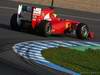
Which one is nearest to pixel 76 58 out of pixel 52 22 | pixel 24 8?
pixel 52 22

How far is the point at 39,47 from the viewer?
49.8 feet

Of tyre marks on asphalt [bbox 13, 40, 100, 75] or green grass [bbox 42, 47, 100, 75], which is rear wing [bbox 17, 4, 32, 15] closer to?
tyre marks on asphalt [bbox 13, 40, 100, 75]

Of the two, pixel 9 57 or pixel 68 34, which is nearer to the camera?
pixel 9 57

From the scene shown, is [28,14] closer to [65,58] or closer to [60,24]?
[60,24]

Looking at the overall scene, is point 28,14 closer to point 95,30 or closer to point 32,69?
point 95,30

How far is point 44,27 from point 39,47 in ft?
9.09

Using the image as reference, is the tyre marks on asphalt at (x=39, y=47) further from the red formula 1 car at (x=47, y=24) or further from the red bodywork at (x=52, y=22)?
the red bodywork at (x=52, y=22)

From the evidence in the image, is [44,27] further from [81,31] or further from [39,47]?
[39,47]

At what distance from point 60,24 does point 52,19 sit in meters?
0.33

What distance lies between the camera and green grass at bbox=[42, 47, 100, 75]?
1223 cm

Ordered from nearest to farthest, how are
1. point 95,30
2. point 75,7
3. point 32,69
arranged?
point 32,69, point 95,30, point 75,7

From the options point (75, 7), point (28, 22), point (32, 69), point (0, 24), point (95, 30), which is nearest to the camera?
point (32, 69)

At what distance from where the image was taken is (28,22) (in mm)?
18625

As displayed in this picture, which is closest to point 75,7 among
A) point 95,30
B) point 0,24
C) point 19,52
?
point 95,30
